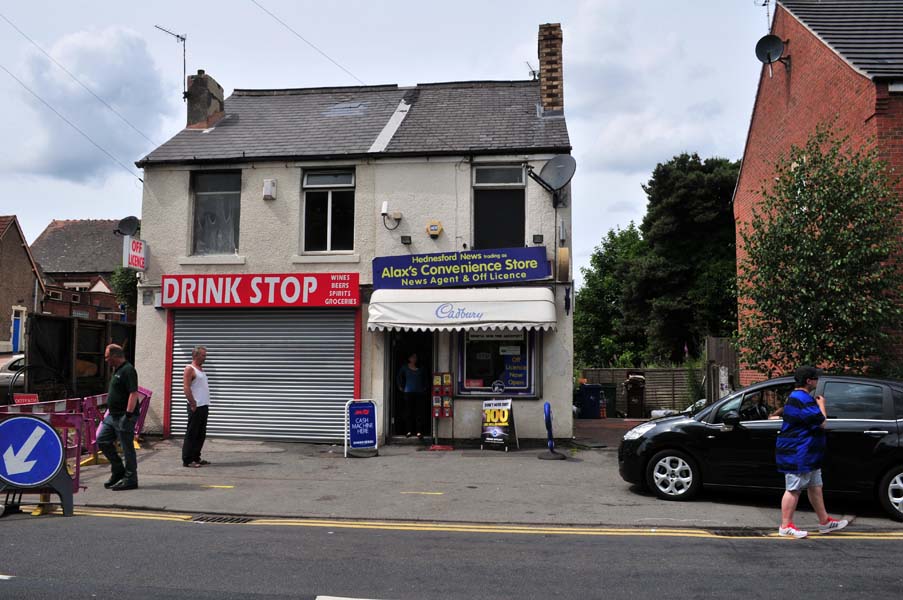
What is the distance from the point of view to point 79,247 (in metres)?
54.6

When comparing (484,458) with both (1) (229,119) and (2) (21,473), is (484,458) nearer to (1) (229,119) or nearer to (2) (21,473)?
(2) (21,473)

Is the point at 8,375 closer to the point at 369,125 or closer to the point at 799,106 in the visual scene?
the point at 369,125

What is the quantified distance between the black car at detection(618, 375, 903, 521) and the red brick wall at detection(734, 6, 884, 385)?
3.68 meters

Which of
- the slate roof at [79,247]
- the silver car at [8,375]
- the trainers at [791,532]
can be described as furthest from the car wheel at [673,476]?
the slate roof at [79,247]

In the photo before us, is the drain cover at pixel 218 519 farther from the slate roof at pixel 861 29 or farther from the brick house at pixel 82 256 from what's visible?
the brick house at pixel 82 256

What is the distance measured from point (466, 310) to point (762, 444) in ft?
18.2

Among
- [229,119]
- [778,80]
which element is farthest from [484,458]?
[778,80]

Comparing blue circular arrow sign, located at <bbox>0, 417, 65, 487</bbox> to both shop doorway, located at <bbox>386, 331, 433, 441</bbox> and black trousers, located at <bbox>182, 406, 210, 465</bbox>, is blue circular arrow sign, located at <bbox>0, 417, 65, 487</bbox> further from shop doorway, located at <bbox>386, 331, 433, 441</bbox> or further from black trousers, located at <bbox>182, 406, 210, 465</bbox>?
shop doorway, located at <bbox>386, 331, 433, 441</bbox>

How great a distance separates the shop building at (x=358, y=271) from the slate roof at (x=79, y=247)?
42518mm

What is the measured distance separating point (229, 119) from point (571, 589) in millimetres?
13926

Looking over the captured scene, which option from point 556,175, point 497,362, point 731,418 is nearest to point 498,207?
point 556,175

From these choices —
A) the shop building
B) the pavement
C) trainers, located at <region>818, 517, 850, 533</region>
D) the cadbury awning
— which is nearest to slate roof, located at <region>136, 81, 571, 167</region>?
the shop building

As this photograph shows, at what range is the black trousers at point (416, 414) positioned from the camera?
1359cm

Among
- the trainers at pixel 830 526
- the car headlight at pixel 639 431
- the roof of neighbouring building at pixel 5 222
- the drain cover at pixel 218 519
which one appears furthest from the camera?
the roof of neighbouring building at pixel 5 222
